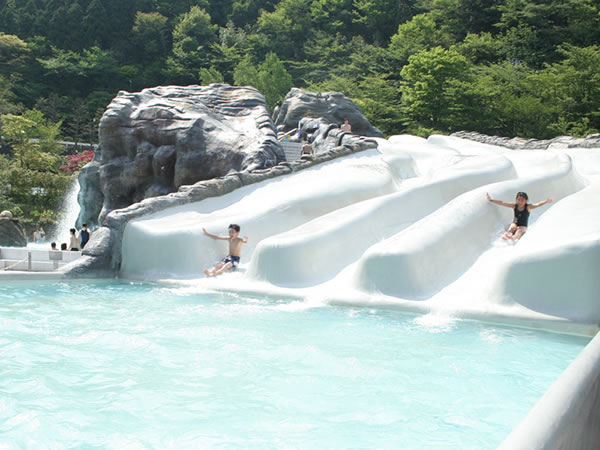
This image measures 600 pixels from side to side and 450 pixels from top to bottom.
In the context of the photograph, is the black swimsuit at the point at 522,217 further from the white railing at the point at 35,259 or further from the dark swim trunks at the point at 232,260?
the white railing at the point at 35,259

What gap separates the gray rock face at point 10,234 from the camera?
15.4 meters

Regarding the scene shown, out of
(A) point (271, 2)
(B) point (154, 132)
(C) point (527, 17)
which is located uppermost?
(A) point (271, 2)

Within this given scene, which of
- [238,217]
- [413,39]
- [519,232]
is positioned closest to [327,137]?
[238,217]

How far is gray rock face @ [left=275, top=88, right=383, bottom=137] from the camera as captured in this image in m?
18.3

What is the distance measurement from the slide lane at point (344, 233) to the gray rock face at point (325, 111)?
8.49m

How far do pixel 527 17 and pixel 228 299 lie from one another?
26.5m

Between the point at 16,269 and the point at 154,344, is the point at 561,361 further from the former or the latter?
the point at 16,269

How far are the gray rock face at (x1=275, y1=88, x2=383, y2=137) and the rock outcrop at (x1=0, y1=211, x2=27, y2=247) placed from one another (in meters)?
8.36

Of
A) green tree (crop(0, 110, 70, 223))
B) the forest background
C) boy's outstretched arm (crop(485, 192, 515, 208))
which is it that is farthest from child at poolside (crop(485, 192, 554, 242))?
green tree (crop(0, 110, 70, 223))

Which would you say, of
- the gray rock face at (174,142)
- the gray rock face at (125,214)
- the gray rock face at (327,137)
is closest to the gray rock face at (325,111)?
the gray rock face at (327,137)

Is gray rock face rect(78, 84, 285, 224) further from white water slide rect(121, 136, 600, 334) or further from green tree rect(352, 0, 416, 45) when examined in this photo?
green tree rect(352, 0, 416, 45)

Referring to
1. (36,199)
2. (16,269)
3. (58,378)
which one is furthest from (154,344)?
(36,199)

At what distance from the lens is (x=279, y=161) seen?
12.3m

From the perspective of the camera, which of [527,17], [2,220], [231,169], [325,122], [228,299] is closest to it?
[228,299]
